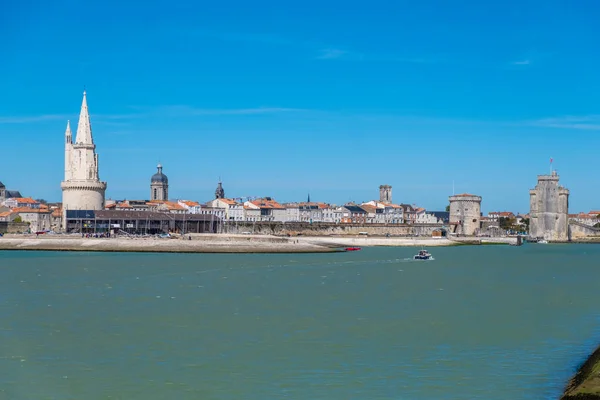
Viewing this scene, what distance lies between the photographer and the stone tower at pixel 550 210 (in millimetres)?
111562

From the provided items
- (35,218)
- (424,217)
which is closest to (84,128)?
(35,218)

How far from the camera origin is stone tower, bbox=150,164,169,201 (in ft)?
466

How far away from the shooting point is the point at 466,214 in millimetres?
114938

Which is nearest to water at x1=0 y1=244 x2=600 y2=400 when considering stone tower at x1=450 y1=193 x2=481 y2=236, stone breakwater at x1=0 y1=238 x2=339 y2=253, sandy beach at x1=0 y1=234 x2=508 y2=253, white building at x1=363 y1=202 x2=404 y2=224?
stone breakwater at x1=0 y1=238 x2=339 y2=253

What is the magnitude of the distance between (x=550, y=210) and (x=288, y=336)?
9711cm

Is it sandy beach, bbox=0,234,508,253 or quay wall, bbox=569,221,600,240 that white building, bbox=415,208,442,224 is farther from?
sandy beach, bbox=0,234,508,253

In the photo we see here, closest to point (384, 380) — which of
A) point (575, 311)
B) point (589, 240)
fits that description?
point (575, 311)

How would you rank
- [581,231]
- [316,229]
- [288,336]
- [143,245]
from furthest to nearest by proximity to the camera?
[581,231], [316,229], [143,245], [288,336]

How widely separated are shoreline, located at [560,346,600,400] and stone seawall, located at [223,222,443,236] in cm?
8840

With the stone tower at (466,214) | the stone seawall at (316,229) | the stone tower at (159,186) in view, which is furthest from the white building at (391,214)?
the stone tower at (159,186)

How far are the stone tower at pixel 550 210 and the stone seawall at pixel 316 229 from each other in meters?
14.8

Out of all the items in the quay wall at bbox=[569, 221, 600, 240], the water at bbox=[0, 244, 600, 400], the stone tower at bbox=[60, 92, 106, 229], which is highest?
the stone tower at bbox=[60, 92, 106, 229]

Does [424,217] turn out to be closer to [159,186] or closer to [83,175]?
[159,186]

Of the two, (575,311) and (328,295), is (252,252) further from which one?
(575,311)
